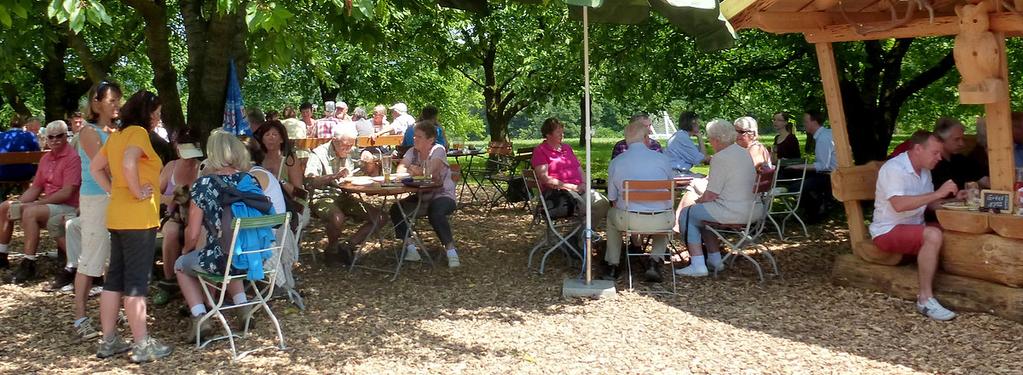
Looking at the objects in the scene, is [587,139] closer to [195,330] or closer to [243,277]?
[243,277]

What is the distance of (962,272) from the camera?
606 cm

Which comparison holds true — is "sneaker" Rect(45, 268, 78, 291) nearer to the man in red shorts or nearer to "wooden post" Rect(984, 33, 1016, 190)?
the man in red shorts

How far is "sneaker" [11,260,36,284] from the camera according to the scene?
698 centimetres

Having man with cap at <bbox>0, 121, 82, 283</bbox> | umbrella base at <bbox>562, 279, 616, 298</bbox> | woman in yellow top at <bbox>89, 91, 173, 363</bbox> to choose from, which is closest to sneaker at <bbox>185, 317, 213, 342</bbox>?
woman in yellow top at <bbox>89, 91, 173, 363</bbox>

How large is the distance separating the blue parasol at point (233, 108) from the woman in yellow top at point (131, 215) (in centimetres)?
280

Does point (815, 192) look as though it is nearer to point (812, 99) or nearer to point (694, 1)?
point (812, 99)

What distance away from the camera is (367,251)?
827 cm

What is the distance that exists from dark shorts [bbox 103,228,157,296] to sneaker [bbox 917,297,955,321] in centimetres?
473

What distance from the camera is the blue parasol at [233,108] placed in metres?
7.82

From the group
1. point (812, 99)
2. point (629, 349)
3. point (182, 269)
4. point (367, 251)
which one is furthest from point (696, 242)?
point (812, 99)

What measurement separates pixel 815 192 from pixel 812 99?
279cm

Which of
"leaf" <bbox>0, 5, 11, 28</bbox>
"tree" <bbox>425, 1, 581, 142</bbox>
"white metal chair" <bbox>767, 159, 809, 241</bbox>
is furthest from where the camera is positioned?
"tree" <bbox>425, 1, 581, 142</bbox>

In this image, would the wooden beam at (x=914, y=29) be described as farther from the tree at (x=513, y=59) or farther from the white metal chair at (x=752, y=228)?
the tree at (x=513, y=59)

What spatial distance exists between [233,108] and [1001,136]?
5.93 metres
